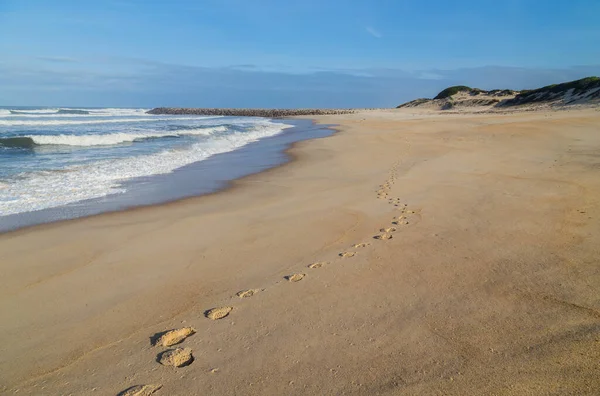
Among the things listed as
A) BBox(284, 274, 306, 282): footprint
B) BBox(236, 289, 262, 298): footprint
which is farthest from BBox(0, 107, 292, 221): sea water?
BBox(284, 274, 306, 282): footprint

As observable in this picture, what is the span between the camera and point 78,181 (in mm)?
9062

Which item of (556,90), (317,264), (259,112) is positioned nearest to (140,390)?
(317,264)

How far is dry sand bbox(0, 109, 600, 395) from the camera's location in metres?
2.43

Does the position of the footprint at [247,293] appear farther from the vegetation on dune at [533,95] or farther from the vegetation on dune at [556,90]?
the vegetation on dune at [556,90]

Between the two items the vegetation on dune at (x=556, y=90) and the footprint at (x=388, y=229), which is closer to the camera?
the footprint at (x=388, y=229)

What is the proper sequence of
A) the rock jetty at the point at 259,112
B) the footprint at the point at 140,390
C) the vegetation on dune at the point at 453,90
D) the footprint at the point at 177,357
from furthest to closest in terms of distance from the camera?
the rock jetty at the point at 259,112 → the vegetation on dune at the point at 453,90 → the footprint at the point at 177,357 → the footprint at the point at 140,390

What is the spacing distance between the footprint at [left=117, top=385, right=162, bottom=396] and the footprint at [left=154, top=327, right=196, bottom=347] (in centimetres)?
43

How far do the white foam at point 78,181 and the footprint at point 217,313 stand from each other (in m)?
5.27

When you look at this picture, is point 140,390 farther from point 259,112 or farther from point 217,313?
point 259,112

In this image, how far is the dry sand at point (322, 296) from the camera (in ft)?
7.96

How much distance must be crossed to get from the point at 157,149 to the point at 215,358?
47.2 ft

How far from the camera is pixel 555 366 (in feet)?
7.57

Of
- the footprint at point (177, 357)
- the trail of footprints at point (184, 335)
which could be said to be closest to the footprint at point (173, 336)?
the trail of footprints at point (184, 335)

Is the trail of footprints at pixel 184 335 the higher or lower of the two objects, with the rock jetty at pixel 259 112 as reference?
lower
